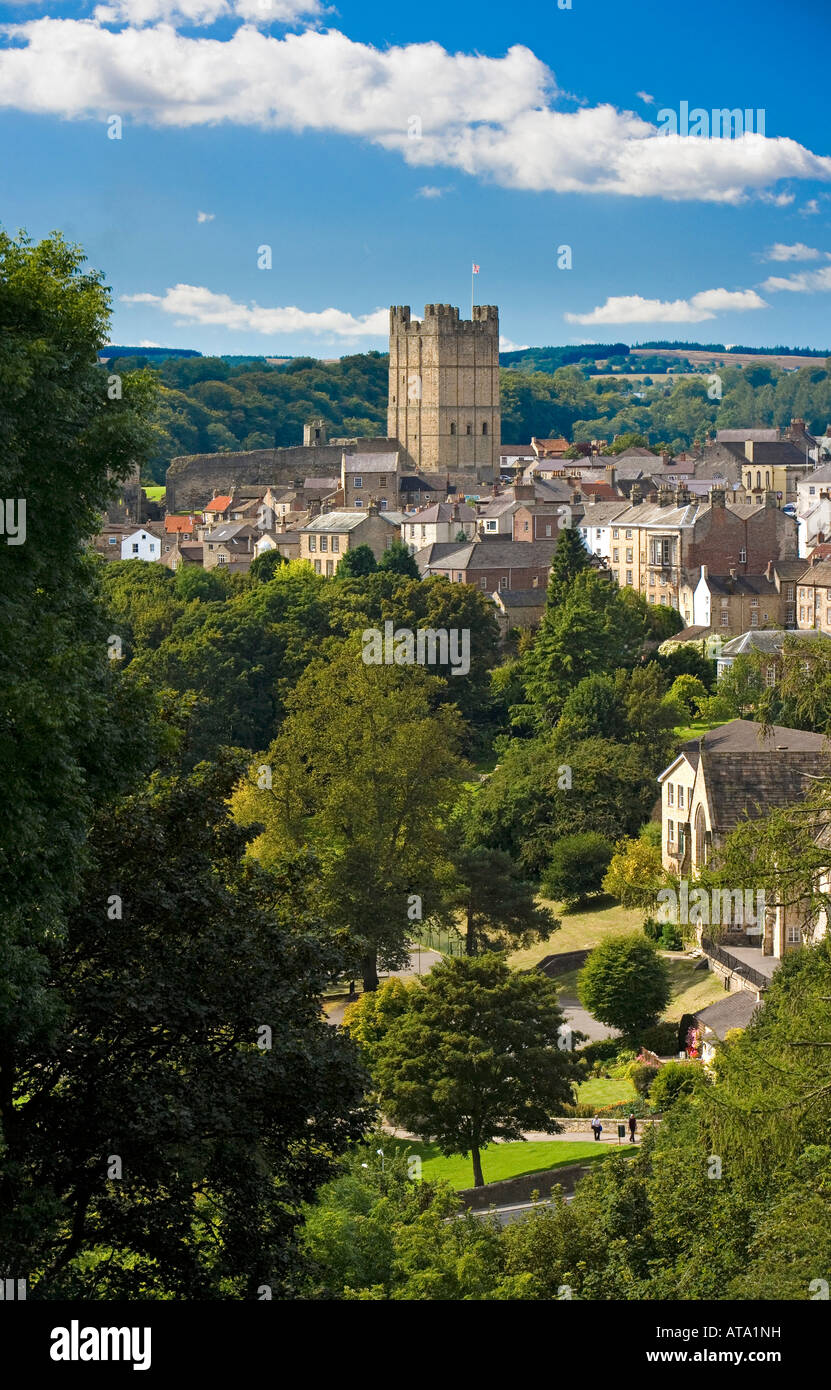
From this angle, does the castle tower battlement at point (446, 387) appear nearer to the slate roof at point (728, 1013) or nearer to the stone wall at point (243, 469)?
the stone wall at point (243, 469)

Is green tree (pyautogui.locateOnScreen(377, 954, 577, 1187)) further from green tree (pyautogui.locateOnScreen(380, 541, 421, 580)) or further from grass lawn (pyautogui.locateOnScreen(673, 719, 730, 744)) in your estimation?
green tree (pyautogui.locateOnScreen(380, 541, 421, 580))

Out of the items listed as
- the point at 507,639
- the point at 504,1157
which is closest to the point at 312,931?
the point at 504,1157

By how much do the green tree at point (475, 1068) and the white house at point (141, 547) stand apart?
232 ft

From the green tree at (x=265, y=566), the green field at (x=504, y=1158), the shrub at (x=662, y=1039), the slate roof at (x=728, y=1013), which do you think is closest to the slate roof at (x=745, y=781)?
the shrub at (x=662, y=1039)

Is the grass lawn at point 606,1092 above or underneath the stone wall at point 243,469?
underneath

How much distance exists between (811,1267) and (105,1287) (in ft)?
19.0

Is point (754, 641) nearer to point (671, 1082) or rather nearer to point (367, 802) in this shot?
point (367, 802)

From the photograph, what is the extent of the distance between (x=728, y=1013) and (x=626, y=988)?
3325 mm

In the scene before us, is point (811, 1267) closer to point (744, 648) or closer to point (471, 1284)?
point (471, 1284)

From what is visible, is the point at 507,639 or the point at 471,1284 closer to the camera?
the point at 471,1284

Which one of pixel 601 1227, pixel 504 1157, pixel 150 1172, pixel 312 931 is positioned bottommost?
pixel 504 1157

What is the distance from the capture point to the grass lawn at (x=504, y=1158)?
28.6 meters

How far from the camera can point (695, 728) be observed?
61.4m

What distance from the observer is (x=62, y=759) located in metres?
13.4
